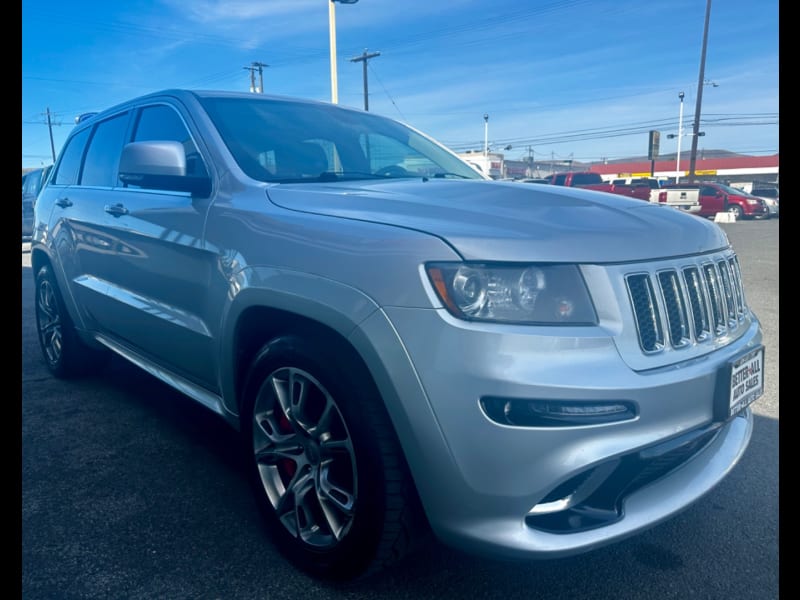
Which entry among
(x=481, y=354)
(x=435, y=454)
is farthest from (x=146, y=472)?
(x=481, y=354)

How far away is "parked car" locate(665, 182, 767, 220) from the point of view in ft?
78.9

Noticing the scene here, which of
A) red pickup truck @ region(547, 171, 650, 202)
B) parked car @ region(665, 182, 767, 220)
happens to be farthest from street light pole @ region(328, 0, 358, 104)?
parked car @ region(665, 182, 767, 220)

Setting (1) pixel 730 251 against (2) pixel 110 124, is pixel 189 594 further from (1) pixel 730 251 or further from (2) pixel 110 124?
(2) pixel 110 124

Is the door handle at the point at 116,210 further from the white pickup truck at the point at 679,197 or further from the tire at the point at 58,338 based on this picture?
the white pickup truck at the point at 679,197

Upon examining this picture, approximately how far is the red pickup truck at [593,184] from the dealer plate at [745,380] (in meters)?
17.5

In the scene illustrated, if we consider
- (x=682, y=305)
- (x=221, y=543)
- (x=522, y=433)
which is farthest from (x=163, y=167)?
(x=682, y=305)

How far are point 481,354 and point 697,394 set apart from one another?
2.29 feet

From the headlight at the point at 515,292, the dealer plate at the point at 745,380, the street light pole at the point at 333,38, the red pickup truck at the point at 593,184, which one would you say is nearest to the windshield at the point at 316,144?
the headlight at the point at 515,292

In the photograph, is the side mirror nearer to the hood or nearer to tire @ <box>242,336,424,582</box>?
the hood

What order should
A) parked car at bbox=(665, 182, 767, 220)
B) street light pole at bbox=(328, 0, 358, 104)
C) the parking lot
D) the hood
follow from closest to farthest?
the hood < the parking lot < street light pole at bbox=(328, 0, 358, 104) < parked car at bbox=(665, 182, 767, 220)

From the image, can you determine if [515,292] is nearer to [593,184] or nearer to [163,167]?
[163,167]

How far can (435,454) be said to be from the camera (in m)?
1.69

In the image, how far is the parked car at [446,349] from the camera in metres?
1.64

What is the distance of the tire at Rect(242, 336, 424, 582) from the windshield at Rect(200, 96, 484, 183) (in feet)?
3.00
